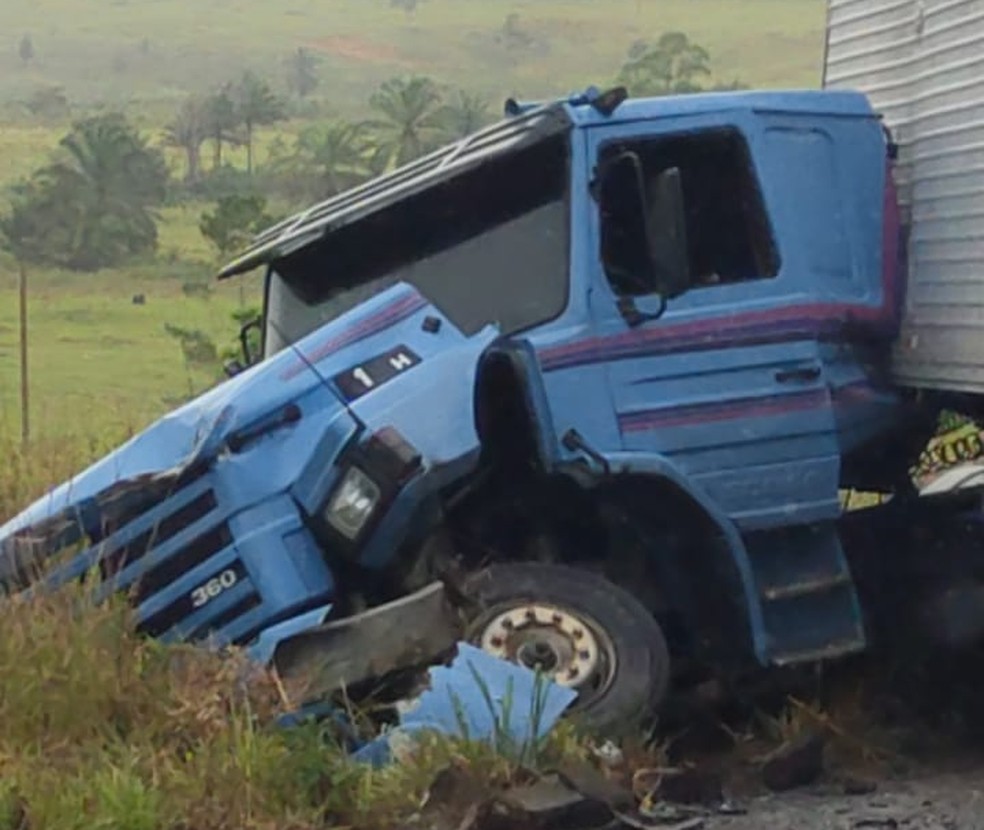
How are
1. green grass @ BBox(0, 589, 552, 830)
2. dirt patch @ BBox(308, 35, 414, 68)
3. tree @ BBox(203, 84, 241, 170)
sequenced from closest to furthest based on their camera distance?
green grass @ BBox(0, 589, 552, 830) < tree @ BBox(203, 84, 241, 170) < dirt patch @ BBox(308, 35, 414, 68)

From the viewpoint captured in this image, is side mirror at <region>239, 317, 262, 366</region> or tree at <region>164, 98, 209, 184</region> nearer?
side mirror at <region>239, 317, 262, 366</region>

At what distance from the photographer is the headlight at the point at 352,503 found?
255 inches

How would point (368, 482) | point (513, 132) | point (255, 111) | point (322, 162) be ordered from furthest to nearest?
point (255, 111)
point (322, 162)
point (513, 132)
point (368, 482)

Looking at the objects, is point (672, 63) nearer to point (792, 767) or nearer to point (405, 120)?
point (405, 120)

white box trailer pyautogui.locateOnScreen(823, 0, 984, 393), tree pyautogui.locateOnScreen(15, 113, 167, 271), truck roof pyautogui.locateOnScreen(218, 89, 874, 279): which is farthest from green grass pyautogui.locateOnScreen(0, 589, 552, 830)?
tree pyautogui.locateOnScreen(15, 113, 167, 271)

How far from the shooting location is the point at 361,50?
63.9m

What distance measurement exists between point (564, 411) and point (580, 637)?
760 millimetres

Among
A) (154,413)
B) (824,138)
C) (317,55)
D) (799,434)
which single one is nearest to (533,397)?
(799,434)

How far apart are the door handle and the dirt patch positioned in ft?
175

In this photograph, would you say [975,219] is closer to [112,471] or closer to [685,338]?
[685,338]

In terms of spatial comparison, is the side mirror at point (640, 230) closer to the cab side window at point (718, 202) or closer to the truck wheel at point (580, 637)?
the cab side window at point (718, 202)

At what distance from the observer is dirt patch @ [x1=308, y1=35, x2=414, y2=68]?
61.7 m

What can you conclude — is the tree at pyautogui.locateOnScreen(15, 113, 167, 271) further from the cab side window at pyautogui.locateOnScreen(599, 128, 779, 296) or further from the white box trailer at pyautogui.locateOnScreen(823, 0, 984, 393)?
the cab side window at pyautogui.locateOnScreen(599, 128, 779, 296)

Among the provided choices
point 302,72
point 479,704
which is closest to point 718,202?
point 479,704
